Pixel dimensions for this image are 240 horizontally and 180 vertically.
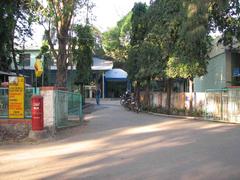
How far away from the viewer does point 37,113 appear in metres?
16.7

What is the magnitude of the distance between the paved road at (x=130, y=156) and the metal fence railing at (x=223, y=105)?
15.9ft

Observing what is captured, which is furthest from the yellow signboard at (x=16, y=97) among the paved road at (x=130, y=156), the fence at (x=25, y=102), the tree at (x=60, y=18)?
the tree at (x=60, y=18)

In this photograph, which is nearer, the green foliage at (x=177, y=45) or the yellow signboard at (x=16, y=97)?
the yellow signboard at (x=16, y=97)

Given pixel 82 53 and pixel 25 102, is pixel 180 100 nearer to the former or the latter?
pixel 82 53

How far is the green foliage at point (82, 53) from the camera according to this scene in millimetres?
34438

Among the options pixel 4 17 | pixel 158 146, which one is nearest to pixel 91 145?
pixel 158 146

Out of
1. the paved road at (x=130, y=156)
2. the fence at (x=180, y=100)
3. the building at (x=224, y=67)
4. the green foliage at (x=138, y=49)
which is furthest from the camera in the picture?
the green foliage at (x=138, y=49)

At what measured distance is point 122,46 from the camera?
65125 millimetres

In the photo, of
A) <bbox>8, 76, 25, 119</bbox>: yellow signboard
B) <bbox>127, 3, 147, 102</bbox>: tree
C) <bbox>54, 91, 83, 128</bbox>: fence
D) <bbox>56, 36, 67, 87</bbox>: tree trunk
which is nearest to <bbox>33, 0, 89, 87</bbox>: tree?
<bbox>56, 36, 67, 87</bbox>: tree trunk

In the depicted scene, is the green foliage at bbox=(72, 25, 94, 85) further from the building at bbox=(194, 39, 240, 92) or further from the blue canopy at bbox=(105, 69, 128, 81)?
the blue canopy at bbox=(105, 69, 128, 81)

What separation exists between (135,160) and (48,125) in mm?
7214

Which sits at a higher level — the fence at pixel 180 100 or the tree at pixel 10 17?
the tree at pixel 10 17

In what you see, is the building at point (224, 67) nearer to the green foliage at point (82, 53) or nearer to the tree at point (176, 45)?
the tree at point (176, 45)

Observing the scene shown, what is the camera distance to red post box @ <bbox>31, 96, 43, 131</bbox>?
16656mm
